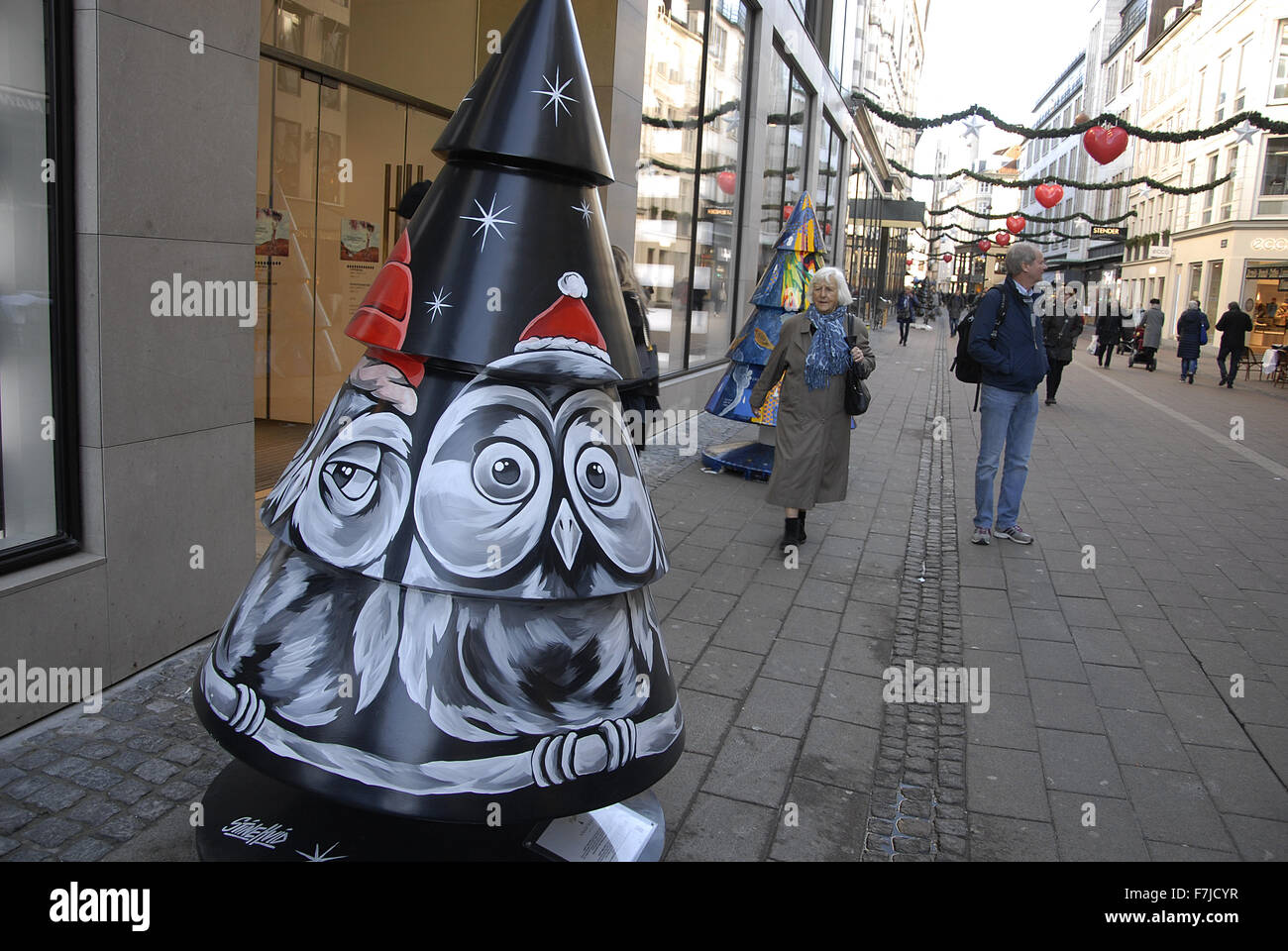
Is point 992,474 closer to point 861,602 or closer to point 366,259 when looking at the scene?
point 861,602

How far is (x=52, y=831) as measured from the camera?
2.87m

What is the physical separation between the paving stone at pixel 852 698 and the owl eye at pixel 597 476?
2142 mm

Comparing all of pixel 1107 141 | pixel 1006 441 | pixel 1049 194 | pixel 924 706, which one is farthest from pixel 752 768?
pixel 1049 194

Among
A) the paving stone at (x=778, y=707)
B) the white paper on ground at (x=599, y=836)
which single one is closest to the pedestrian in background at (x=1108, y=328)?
the paving stone at (x=778, y=707)

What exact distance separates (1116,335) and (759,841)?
85.7ft

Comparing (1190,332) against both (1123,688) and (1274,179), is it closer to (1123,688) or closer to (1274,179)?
(1274,179)

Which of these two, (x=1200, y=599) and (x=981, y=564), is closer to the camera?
(x=1200, y=599)

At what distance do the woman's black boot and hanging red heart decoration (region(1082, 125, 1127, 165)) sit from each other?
474 inches

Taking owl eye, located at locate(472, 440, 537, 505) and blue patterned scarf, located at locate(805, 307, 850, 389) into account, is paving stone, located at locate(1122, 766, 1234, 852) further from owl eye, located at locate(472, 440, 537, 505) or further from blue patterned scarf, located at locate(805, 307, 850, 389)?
blue patterned scarf, located at locate(805, 307, 850, 389)

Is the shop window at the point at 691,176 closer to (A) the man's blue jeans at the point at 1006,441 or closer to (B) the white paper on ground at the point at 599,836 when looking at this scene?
(A) the man's blue jeans at the point at 1006,441

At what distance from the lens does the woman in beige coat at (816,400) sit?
20.5 ft

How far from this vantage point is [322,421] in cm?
251

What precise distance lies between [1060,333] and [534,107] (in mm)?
12868
